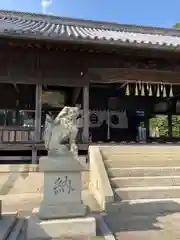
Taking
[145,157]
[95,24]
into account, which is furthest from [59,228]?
[95,24]

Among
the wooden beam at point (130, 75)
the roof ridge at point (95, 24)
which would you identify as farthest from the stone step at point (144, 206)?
the roof ridge at point (95, 24)

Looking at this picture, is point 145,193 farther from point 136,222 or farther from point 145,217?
point 136,222

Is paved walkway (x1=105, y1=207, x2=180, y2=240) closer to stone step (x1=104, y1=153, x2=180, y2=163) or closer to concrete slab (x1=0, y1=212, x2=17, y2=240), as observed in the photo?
concrete slab (x1=0, y1=212, x2=17, y2=240)

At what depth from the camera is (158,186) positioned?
21.1ft

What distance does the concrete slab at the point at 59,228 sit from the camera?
150 inches

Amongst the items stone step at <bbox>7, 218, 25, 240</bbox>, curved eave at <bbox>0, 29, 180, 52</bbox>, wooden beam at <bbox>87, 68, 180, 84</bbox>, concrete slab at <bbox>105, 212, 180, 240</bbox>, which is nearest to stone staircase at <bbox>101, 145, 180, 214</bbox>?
concrete slab at <bbox>105, 212, 180, 240</bbox>

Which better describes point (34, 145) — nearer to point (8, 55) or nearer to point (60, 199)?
point (8, 55)

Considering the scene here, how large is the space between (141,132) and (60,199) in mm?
11759

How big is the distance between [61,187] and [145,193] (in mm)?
2782

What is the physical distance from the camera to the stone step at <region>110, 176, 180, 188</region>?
636cm

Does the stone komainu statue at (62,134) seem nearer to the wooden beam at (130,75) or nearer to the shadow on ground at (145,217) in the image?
the shadow on ground at (145,217)

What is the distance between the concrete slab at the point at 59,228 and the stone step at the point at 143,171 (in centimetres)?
283

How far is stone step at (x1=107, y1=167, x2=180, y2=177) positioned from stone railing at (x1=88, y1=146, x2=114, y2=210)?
392 millimetres

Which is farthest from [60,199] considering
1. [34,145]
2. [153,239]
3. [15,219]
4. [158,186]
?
[34,145]
